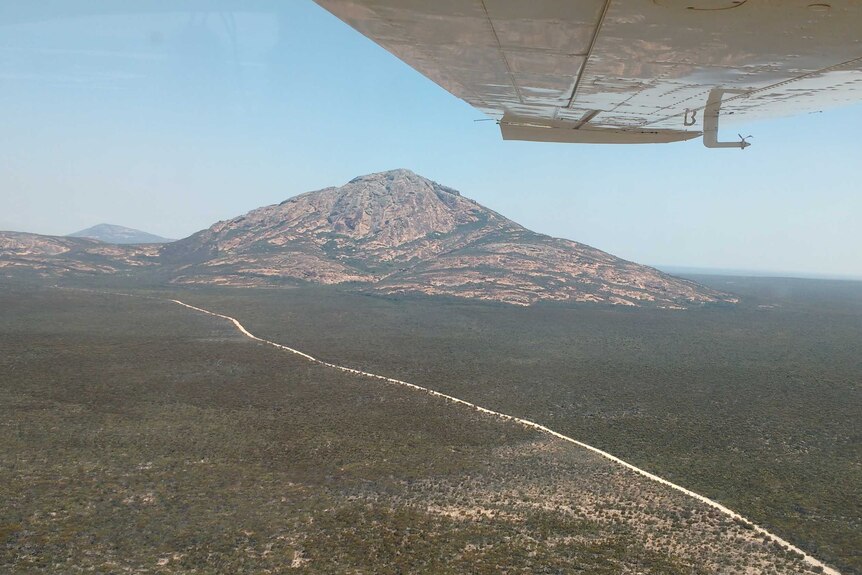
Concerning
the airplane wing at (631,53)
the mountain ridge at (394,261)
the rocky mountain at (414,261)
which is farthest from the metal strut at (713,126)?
the rocky mountain at (414,261)

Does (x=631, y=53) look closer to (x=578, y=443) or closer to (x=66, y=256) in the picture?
(x=578, y=443)

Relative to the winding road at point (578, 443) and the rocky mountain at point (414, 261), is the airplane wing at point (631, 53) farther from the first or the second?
the rocky mountain at point (414, 261)

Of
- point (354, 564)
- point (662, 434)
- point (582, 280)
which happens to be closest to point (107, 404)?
point (354, 564)

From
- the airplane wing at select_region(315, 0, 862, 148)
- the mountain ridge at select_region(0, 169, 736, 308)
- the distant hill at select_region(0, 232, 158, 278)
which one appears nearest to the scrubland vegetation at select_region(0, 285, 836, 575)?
the airplane wing at select_region(315, 0, 862, 148)

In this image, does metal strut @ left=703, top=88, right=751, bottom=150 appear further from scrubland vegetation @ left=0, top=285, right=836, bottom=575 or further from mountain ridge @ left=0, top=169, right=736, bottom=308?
mountain ridge @ left=0, top=169, right=736, bottom=308

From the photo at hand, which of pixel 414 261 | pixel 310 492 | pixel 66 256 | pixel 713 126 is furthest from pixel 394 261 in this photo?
pixel 713 126

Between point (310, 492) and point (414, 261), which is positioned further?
point (414, 261)
